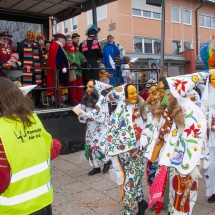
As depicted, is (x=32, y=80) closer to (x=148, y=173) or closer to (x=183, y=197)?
(x=148, y=173)

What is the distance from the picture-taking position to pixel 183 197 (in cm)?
277

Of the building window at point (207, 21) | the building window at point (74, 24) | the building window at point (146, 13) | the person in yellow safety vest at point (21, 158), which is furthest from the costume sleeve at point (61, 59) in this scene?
the building window at point (207, 21)

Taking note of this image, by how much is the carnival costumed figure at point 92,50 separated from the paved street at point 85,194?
2517 mm

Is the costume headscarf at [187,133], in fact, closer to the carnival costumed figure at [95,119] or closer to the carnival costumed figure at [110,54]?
the carnival costumed figure at [95,119]

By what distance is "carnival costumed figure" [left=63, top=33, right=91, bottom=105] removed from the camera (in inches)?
262

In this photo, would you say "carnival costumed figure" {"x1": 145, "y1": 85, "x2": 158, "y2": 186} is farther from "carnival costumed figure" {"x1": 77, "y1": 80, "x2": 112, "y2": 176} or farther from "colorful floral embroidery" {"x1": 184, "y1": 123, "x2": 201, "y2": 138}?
"carnival costumed figure" {"x1": 77, "y1": 80, "x2": 112, "y2": 176}

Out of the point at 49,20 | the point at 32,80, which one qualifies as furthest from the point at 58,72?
the point at 49,20

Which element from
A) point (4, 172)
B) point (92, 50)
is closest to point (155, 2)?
point (92, 50)

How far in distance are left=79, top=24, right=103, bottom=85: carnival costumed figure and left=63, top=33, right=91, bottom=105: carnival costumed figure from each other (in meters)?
0.19

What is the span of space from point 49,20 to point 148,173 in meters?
7.03

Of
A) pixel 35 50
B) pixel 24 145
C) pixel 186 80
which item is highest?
pixel 35 50

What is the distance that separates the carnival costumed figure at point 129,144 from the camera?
322 centimetres

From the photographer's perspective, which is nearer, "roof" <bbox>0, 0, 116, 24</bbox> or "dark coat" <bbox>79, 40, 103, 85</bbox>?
"dark coat" <bbox>79, 40, 103, 85</bbox>

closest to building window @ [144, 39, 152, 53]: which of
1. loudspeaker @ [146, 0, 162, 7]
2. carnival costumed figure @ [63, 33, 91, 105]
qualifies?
carnival costumed figure @ [63, 33, 91, 105]
